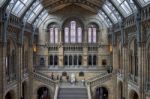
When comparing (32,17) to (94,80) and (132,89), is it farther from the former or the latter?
(132,89)

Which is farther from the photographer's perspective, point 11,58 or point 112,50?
point 112,50

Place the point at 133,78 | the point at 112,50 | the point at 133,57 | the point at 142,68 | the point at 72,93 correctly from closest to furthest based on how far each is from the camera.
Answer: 1. the point at 142,68
2. the point at 133,78
3. the point at 133,57
4. the point at 72,93
5. the point at 112,50

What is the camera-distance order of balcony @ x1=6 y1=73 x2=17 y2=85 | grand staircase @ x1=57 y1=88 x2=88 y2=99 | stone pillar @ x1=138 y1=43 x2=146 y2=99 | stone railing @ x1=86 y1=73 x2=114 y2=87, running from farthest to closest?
stone railing @ x1=86 y1=73 x2=114 y2=87 < grand staircase @ x1=57 y1=88 x2=88 y2=99 < balcony @ x1=6 y1=73 x2=17 y2=85 < stone pillar @ x1=138 y1=43 x2=146 y2=99

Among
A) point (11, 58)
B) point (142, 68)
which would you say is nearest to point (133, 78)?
→ point (142, 68)

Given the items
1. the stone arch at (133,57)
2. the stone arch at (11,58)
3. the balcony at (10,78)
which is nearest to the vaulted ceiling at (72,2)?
the stone arch at (133,57)

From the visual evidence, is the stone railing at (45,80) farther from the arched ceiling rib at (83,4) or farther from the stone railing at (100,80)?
the arched ceiling rib at (83,4)

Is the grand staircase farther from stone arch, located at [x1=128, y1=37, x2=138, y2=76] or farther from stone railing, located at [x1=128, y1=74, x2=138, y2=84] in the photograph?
stone arch, located at [x1=128, y1=37, x2=138, y2=76]

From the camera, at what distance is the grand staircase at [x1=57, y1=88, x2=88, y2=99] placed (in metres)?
41.0

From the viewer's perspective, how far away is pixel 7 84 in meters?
33.5

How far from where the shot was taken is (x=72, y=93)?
4250 cm

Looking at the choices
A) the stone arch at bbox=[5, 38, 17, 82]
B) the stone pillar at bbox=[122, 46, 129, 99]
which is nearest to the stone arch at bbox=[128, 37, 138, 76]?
the stone pillar at bbox=[122, 46, 129, 99]

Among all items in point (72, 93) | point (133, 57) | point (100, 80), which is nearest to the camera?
point (133, 57)

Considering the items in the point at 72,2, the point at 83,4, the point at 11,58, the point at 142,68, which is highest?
the point at 72,2

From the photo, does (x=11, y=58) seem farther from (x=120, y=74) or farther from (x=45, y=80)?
(x=120, y=74)
